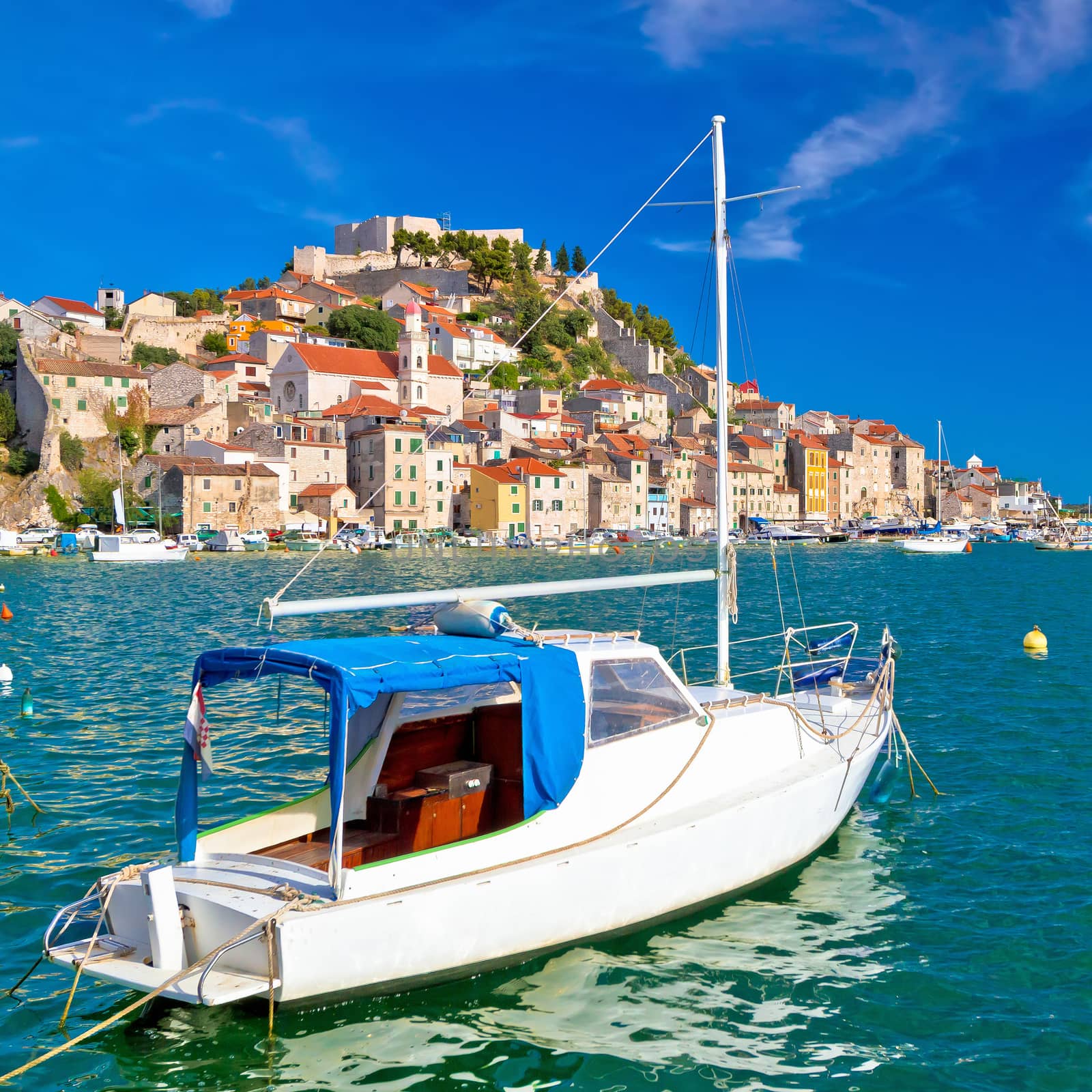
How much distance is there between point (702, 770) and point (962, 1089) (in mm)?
3212

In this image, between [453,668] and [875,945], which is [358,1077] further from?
[875,945]

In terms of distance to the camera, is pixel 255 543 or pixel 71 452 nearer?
pixel 255 543

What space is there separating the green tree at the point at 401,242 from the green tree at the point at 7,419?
60650mm

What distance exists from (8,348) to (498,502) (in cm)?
4037

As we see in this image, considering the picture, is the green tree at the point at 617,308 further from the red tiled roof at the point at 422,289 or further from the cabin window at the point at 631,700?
the cabin window at the point at 631,700

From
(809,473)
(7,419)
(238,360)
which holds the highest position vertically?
(238,360)

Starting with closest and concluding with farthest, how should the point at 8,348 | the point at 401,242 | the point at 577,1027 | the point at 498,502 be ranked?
the point at 577,1027
the point at 8,348
the point at 498,502
the point at 401,242

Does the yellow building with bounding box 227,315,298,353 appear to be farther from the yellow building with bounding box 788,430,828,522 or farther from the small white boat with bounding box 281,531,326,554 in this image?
the yellow building with bounding box 788,430,828,522

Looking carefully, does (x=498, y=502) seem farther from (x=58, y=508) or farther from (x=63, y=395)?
(x=63, y=395)

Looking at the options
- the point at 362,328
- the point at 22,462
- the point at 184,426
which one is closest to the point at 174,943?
the point at 22,462

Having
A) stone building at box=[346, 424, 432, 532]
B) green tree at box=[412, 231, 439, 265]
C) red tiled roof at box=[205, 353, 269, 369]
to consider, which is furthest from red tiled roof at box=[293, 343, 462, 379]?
green tree at box=[412, 231, 439, 265]

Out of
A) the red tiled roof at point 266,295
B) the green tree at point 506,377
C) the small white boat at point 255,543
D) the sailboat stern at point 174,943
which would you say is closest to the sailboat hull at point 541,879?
the sailboat stern at point 174,943

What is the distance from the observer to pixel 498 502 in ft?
281

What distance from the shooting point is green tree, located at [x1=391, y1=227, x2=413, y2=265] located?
128500 mm
